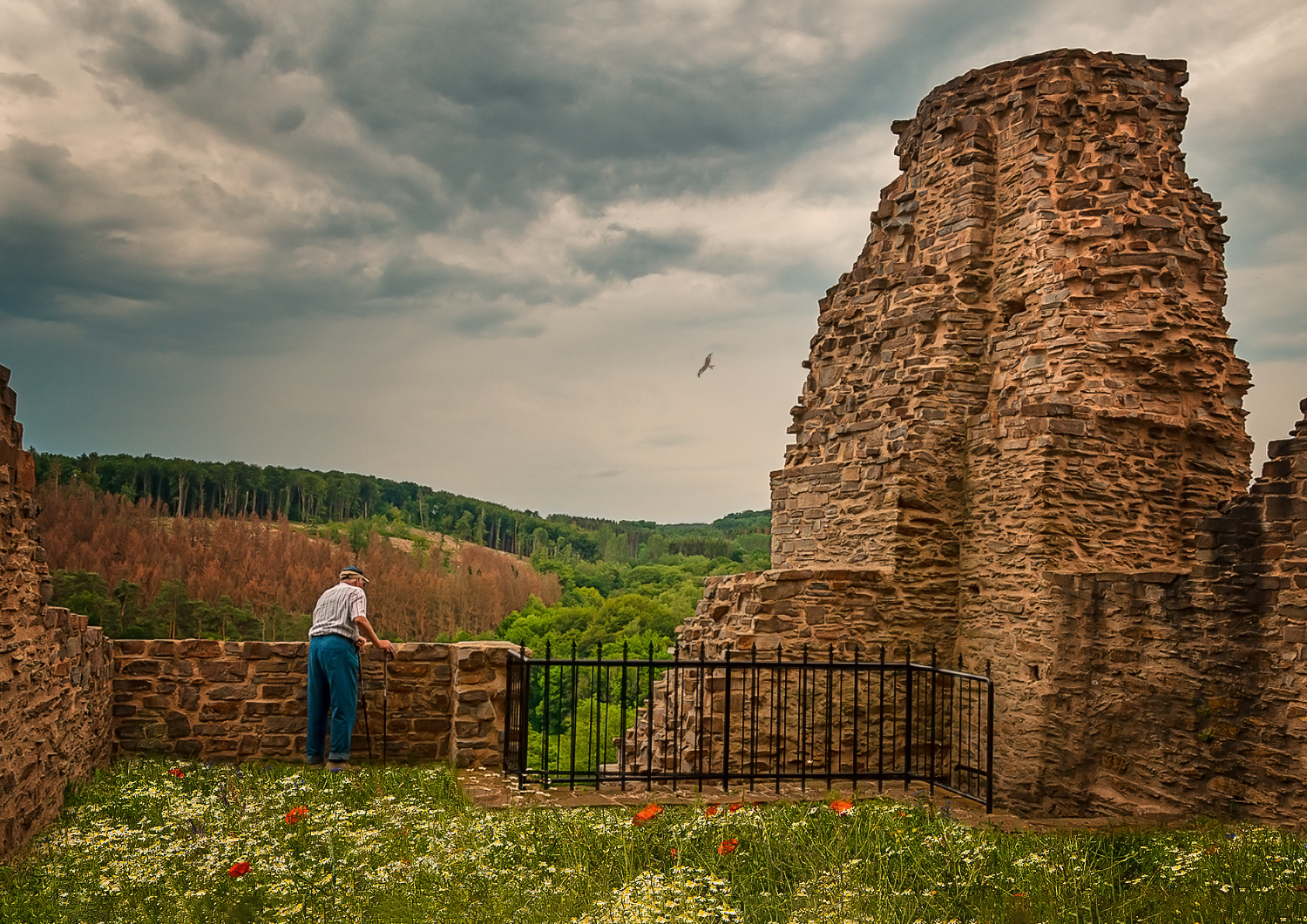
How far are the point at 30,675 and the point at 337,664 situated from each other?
238cm

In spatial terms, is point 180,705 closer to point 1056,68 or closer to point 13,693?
point 13,693

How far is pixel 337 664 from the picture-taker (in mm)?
8617

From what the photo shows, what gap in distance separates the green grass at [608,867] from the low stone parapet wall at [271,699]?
184 centimetres

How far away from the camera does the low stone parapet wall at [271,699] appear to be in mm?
9062

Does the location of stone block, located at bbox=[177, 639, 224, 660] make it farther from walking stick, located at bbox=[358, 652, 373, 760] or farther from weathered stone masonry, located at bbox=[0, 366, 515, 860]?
walking stick, located at bbox=[358, 652, 373, 760]

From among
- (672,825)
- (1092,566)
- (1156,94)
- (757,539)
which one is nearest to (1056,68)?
(1156,94)

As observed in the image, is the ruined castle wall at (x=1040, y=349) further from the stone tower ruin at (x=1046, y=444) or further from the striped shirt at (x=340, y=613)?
the striped shirt at (x=340, y=613)

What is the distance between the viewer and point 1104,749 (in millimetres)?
9906

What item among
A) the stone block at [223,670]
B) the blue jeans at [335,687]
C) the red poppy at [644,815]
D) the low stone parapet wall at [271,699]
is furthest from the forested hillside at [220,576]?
the red poppy at [644,815]

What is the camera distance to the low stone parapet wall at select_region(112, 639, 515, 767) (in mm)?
Result: 9062

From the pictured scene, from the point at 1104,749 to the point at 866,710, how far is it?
2.38 metres

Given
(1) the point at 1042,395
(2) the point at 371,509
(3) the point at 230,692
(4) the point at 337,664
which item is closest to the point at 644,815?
(4) the point at 337,664

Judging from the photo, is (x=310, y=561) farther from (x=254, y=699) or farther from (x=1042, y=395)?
(x=1042, y=395)

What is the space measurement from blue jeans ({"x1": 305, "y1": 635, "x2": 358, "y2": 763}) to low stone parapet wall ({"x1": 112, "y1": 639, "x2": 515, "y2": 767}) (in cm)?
58
